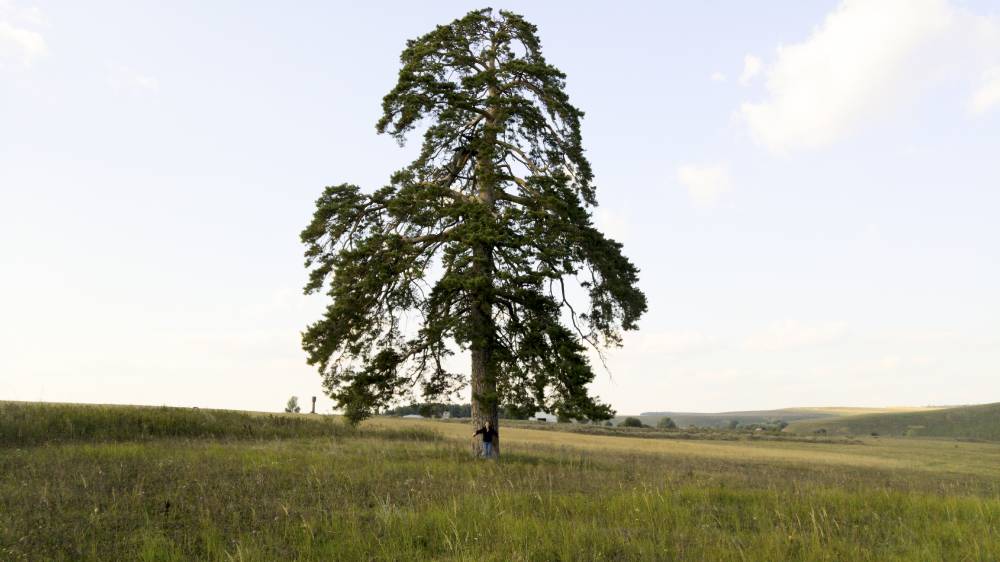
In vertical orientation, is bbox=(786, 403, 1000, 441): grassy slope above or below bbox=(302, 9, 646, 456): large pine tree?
below

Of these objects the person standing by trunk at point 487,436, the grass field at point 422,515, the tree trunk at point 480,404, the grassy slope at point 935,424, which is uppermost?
the tree trunk at point 480,404

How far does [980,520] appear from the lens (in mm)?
9555

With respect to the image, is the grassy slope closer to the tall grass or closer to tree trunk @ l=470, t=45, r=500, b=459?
the tall grass

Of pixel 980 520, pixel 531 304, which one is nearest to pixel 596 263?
pixel 531 304

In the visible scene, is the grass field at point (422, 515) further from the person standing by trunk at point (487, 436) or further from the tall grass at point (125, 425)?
the tall grass at point (125, 425)

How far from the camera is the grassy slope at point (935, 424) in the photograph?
96.3 meters

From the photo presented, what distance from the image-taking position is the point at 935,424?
338 ft

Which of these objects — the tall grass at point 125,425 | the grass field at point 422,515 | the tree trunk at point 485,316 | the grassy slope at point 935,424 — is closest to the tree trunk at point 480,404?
the tree trunk at point 485,316

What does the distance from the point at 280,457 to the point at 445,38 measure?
13551 millimetres

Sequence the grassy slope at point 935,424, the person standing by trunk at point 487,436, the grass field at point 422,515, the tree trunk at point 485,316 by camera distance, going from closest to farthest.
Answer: the grass field at point 422,515
the tree trunk at point 485,316
the person standing by trunk at point 487,436
the grassy slope at point 935,424

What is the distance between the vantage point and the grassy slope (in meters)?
96.3

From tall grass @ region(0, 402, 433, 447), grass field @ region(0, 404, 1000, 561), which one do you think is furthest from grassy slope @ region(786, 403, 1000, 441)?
grass field @ region(0, 404, 1000, 561)

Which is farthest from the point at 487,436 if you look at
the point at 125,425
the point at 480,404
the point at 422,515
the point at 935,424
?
the point at 935,424

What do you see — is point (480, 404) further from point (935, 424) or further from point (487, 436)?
point (935, 424)
